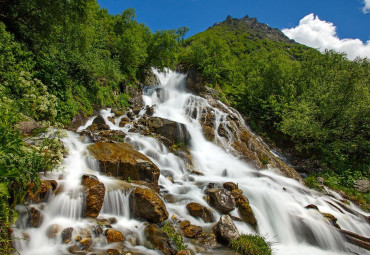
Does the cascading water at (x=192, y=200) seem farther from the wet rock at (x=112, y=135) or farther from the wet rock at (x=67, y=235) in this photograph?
the wet rock at (x=112, y=135)

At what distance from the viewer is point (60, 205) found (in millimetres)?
5879

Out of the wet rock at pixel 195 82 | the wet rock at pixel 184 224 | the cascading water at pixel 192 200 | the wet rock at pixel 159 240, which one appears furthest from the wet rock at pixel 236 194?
the wet rock at pixel 195 82

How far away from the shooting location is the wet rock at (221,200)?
830 centimetres

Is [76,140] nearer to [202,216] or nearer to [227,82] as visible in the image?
[202,216]

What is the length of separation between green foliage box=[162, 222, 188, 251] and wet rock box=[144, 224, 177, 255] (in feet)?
0.64

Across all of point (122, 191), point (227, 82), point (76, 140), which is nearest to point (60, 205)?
point (122, 191)

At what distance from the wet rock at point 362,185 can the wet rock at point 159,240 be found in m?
17.4

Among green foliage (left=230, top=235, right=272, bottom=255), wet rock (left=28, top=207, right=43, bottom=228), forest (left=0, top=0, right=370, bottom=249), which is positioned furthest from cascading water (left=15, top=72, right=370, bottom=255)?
forest (left=0, top=0, right=370, bottom=249)

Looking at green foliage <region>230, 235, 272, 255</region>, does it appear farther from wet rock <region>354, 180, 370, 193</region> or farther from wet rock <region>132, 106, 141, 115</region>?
wet rock <region>354, 180, 370, 193</region>

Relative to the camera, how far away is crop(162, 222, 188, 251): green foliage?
19.6ft

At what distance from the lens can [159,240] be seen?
233 inches

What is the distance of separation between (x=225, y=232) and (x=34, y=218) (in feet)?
18.5

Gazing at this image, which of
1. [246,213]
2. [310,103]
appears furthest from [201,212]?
[310,103]

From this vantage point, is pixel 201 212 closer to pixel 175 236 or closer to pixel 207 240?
pixel 207 240
